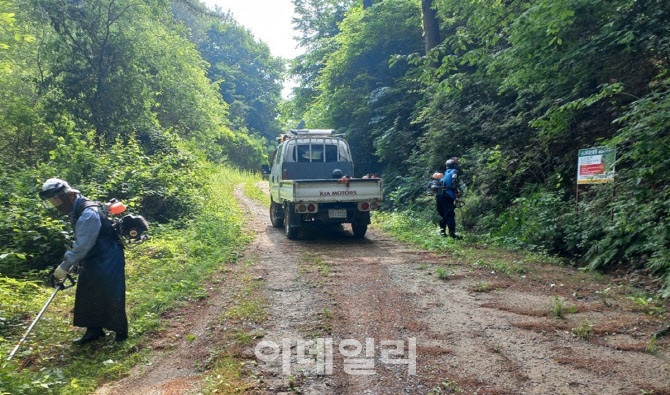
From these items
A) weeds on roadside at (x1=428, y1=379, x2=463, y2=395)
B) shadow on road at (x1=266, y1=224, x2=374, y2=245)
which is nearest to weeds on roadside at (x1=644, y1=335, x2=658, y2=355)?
weeds on roadside at (x1=428, y1=379, x2=463, y2=395)

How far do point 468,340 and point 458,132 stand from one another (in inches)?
392

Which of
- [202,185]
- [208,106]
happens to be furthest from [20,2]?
[208,106]

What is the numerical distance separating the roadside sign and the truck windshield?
19.2ft

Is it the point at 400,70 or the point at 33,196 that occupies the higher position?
the point at 400,70

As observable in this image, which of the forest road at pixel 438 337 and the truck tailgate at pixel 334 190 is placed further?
the truck tailgate at pixel 334 190

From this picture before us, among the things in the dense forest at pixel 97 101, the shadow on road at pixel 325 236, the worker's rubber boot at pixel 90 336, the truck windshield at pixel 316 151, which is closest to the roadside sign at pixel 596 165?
the shadow on road at pixel 325 236

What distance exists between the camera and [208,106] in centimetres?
2341

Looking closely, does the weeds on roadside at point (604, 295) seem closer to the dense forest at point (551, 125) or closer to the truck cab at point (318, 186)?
the dense forest at point (551, 125)

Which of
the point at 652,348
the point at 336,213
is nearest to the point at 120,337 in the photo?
the point at 652,348

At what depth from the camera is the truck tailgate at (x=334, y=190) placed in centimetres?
1018

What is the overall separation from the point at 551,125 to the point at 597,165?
4.71 feet

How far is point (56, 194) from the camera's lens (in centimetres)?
462

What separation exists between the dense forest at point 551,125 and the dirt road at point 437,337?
4.35ft

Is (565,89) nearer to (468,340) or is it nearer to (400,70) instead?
(468,340)
